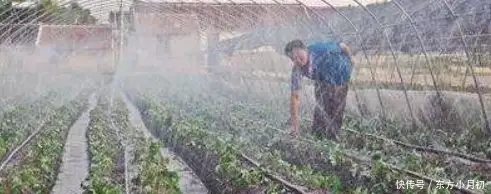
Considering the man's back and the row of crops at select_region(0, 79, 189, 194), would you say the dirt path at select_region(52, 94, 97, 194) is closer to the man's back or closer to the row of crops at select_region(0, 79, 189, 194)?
the row of crops at select_region(0, 79, 189, 194)

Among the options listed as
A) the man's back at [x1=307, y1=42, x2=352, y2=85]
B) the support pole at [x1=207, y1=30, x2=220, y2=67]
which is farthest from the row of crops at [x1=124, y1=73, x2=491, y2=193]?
the support pole at [x1=207, y1=30, x2=220, y2=67]

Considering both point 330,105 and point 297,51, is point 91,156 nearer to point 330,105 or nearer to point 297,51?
point 330,105

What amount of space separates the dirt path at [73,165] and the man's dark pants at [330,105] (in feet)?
11.3

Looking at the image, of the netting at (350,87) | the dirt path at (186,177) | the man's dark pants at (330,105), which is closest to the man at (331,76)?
the man's dark pants at (330,105)

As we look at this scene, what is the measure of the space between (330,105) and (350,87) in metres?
5.99

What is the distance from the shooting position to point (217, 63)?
1415 inches

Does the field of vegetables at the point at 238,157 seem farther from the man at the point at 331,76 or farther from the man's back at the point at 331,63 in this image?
the man's back at the point at 331,63

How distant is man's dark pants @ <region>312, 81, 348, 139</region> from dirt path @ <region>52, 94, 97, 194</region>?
343 centimetres

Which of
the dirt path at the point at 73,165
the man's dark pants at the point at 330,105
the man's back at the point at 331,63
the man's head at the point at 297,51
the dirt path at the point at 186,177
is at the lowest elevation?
the dirt path at the point at 73,165

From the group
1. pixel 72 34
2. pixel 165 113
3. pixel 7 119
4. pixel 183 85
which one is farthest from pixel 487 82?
pixel 72 34

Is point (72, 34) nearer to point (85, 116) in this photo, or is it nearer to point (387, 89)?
point (85, 116)

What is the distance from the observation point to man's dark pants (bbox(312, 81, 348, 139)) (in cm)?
1122

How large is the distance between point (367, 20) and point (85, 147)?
Answer: 6.64 meters

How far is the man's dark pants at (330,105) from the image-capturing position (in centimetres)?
1122
